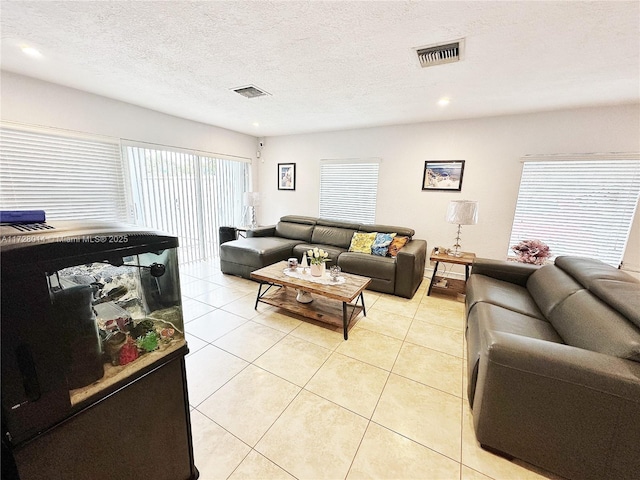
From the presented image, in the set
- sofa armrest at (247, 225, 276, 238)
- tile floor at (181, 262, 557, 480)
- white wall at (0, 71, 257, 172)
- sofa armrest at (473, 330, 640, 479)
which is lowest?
tile floor at (181, 262, 557, 480)

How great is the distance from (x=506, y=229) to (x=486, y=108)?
5.43ft

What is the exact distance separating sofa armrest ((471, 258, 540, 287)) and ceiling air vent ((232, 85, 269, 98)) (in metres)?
3.10

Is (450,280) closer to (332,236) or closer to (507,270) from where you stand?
(507,270)

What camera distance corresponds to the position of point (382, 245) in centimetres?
379

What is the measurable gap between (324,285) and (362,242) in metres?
1.55

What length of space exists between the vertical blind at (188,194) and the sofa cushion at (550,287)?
460cm

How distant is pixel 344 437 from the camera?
59.5 inches

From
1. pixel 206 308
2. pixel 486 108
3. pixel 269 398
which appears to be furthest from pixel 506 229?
pixel 206 308

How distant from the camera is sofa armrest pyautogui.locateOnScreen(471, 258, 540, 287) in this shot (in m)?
2.71

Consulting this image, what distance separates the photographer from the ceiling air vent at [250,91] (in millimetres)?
2785

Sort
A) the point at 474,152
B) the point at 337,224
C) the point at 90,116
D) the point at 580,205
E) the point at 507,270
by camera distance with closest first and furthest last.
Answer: the point at 507,270
the point at 90,116
the point at 580,205
the point at 474,152
the point at 337,224

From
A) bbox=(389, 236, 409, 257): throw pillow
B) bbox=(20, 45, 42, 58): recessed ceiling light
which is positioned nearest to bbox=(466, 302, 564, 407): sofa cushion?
bbox=(389, 236, 409, 257): throw pillow

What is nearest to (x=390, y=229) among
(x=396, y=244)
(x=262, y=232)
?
(x=396, y=244)

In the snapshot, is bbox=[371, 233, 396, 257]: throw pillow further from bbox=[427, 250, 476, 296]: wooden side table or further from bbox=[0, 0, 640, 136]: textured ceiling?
bbox=[0, 0, 640, 136]: textured ceiling
